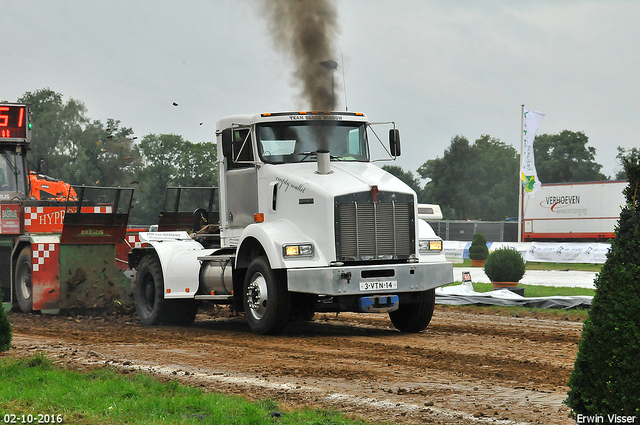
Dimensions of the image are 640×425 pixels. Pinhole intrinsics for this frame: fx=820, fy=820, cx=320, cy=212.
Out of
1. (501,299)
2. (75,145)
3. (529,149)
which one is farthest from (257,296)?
(75,145)

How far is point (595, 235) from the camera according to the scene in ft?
152

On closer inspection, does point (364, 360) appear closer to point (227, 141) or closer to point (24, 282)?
point (227, 141)

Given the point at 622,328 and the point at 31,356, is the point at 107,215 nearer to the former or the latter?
the point at 31,356

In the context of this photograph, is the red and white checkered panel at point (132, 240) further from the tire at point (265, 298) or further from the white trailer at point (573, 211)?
the white trailer at point (573, 211)

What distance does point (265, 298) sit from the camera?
1162 cm

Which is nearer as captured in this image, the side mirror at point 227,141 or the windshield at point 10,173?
the side mirror at point 227,141

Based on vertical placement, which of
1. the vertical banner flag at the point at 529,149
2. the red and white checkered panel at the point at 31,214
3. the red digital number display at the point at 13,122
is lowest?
the red and white checkered panel at the point at 31,214

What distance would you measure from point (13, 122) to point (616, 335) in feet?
54.8

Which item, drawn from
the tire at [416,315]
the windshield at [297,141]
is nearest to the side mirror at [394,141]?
the windshield at [297,141]

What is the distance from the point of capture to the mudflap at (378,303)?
1116 cm

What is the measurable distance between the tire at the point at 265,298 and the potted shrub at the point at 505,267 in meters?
10.8

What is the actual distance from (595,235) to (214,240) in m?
36.8

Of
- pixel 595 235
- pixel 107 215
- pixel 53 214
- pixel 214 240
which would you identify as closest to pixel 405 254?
pixel 214 240

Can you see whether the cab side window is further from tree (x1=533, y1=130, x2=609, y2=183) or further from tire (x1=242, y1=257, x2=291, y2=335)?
tree (x1=533, y1=130, x2=609, y2=183)
